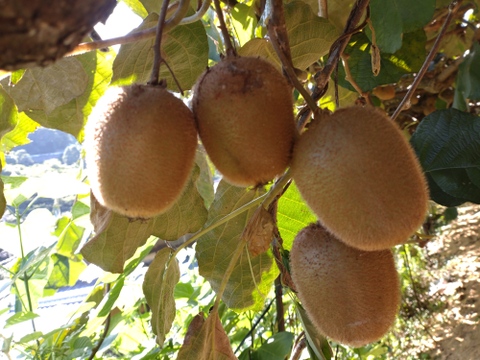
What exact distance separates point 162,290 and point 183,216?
0.51 feet

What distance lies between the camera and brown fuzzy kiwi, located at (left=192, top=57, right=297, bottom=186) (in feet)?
1.89

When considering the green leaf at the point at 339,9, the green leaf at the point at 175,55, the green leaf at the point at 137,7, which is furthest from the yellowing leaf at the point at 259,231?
the green leaf at the point at 137,7

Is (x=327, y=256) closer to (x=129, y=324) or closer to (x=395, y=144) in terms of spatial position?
(x=395, y=144)

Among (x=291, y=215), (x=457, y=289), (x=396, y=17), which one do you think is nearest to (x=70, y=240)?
(x=291, y=215)

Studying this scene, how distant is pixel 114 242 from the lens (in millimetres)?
889

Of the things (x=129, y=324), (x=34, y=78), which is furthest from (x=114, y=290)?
(x=129, y=324)

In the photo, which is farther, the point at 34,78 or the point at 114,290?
the point at 114,290

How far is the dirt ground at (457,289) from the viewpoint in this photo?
2947mm

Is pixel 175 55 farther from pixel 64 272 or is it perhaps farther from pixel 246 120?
pixel 64 272

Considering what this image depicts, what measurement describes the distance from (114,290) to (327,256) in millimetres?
763

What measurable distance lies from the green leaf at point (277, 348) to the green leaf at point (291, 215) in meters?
0.30

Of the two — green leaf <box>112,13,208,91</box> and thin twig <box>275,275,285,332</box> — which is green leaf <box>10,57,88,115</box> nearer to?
green leaf <box>112,13,208,91</box>

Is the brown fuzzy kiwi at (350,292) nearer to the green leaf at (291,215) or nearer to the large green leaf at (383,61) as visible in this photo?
the green leaf at (291,215)

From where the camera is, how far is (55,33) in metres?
0.40
